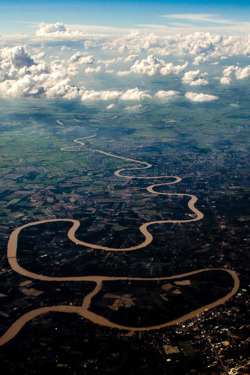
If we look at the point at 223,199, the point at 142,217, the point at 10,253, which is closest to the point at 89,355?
the point at 10,253

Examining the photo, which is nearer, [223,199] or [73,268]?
[73,268]

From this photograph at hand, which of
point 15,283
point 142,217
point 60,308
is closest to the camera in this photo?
point 60,308

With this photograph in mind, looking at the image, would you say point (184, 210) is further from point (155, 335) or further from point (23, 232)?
point (155, 335)

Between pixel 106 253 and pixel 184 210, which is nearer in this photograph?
pixel 106 253

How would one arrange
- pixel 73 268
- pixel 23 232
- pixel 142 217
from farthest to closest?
1. pixel 142 217
2. pixel 23 232
3. pixel 73 268

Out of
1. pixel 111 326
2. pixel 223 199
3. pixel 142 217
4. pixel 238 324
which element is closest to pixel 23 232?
pixel 142 217

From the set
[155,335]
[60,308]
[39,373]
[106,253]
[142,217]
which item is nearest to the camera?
[39,373]

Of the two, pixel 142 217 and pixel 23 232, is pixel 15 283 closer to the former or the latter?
pixel 23 232

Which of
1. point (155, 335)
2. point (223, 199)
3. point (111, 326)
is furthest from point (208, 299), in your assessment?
point (223, 199)

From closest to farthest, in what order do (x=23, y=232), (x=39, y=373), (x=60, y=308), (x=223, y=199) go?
(x=39, y=373)
(x=60, y=308)
(x=23, y=232)
(x=223, y=199)
